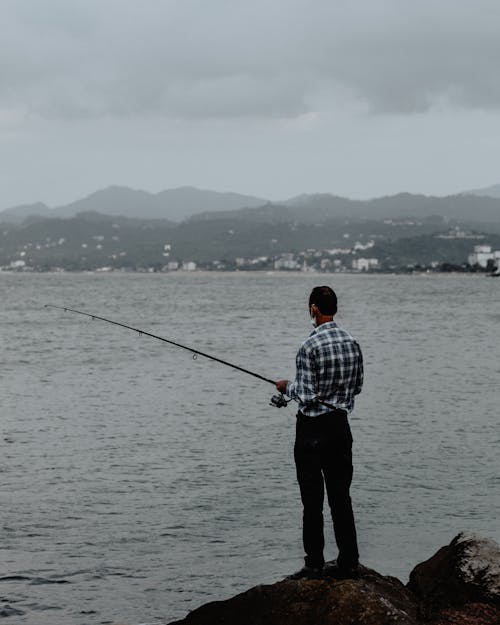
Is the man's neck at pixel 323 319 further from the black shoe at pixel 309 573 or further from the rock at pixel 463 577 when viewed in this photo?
the rock at pixel 463 577

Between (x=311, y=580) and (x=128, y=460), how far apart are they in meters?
9.51

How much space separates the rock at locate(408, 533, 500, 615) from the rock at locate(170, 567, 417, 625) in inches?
16.9

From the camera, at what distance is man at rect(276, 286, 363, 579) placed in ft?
24.1

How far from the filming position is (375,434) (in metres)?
18.8

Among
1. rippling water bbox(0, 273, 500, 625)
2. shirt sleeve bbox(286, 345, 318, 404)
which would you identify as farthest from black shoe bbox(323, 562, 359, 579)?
rippling water bbox(0, 273, 500, 625)

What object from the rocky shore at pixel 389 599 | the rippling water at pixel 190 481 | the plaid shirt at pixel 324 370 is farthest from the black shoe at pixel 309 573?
the rippling water at pixel 190 481

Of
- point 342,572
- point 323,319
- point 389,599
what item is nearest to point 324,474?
point 342,572

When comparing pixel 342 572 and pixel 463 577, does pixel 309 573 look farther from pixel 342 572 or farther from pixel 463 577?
pixel 463 577

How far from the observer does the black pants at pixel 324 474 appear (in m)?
7.38

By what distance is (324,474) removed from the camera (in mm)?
7520

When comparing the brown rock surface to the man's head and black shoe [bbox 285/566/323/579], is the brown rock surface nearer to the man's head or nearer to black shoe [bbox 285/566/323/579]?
black shoe [bbox 285/566/323/579]

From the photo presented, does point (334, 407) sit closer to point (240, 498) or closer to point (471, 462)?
point (240, 498)

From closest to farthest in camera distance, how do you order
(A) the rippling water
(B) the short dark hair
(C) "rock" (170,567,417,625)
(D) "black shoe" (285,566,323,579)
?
(C) "rock" (170,567,417,625)
(D) "black shoe" (285,566,323,579)
(B) the short dark hair
(A) the rippling water

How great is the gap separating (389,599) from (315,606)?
0.61 meters
